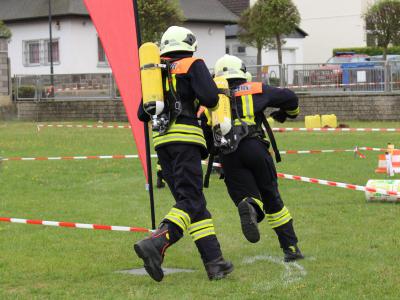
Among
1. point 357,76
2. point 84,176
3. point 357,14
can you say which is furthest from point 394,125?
point 357,14

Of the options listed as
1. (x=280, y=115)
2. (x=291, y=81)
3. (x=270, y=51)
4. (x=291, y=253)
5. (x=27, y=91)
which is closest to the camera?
(x=291, y=253)

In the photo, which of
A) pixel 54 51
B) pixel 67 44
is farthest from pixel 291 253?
pixel 54 51

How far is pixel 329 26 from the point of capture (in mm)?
51125

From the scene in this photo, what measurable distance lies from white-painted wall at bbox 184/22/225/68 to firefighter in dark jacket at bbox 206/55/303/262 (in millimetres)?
38640

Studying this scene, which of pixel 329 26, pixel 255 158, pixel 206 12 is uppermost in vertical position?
pixel 206 12

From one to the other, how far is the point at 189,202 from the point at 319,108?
67.9 ft

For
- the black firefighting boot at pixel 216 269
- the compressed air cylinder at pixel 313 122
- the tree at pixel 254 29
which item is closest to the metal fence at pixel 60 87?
the compressed air cylinder at pixel 313 122

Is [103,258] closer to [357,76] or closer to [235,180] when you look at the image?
[235,180]

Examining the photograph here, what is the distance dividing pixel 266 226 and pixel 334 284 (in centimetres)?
289

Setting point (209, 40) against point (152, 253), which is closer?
point (152, 253)

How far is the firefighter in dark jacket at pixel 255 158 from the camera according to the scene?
7000 millimetres

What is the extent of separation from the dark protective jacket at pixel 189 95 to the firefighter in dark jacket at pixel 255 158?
53 cm

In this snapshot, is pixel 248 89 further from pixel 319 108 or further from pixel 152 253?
pixel 319 108

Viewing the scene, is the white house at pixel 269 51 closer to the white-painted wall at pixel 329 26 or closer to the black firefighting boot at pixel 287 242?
the white-painted wall at pixel 329 26
